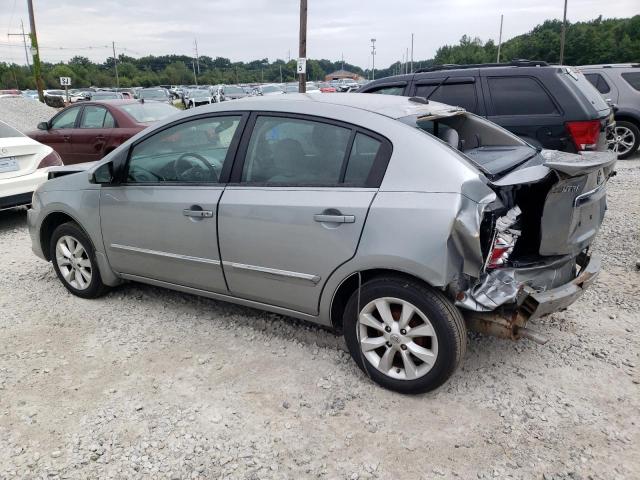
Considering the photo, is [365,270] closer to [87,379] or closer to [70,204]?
[87,379]

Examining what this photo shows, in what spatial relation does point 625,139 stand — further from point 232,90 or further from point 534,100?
point 232,90

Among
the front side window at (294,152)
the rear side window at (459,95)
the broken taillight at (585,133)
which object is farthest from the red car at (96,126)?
the broken taillight at (585,133)

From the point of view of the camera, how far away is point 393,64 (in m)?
120

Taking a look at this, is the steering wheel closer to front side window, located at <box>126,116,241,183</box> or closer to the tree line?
front side window, located at <box>126,116,241,183</box>

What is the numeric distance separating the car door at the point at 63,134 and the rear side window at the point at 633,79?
34.0 feet

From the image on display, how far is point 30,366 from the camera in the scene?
337 centimetres

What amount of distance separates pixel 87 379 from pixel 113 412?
1.48 feet

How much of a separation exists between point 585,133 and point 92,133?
7.56m

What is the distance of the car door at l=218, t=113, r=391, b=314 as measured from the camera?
2918 millimetres

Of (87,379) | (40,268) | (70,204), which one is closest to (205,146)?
(70,204)

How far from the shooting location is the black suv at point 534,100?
19.3 ft

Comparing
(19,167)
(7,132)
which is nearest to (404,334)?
(19,167)

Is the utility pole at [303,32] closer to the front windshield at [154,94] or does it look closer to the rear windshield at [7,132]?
the rear windshield at [7,132]

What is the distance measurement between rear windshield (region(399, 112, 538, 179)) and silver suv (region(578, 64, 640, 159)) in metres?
7.67
